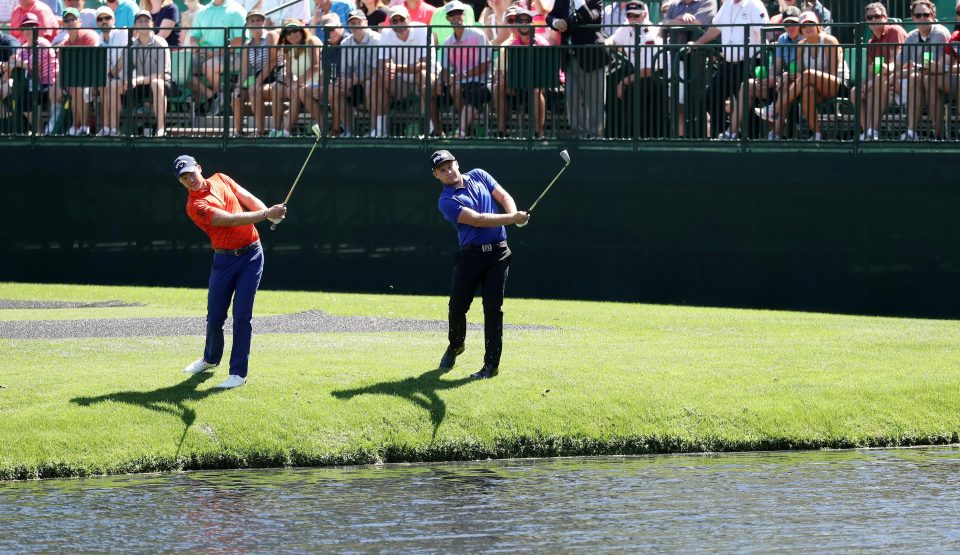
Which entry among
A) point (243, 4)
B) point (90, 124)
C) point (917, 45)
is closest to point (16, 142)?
point (90, 124)

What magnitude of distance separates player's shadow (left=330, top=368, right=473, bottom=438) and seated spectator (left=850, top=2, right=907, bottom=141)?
8.14m

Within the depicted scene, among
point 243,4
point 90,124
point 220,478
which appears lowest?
point 220,478

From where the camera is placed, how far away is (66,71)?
74.7ft

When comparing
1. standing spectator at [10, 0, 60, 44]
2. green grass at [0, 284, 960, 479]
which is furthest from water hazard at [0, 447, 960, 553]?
standing spectator at [10, 0, 60, 44]

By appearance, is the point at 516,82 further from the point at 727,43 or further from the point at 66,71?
the point at 66,71

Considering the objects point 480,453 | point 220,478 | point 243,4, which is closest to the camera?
point 220,478

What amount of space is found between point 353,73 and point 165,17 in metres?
3.66

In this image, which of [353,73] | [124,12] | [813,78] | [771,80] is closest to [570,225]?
[771,80]

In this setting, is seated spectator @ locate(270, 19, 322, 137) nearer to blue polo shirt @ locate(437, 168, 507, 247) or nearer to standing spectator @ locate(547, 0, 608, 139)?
standing spectator @ locate(547, 0, 608, 139)

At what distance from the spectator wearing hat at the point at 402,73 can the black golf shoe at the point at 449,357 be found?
7353mm

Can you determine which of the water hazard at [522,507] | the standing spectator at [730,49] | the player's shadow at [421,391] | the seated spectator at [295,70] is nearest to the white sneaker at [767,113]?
the standing spectator at [730,49]

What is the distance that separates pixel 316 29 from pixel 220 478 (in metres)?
11.2

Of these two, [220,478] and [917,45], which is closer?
[220,478]

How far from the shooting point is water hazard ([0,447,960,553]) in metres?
10.1
